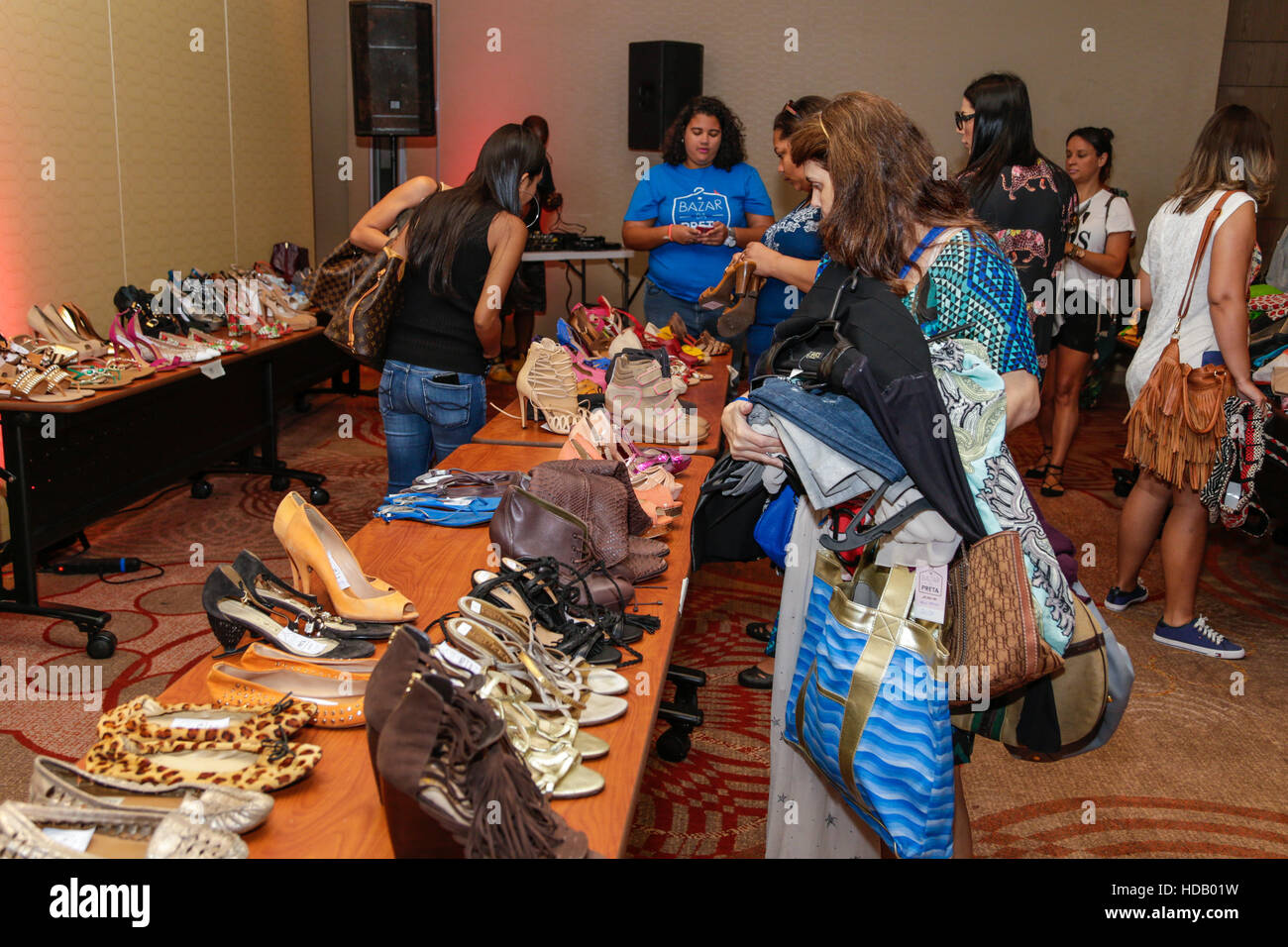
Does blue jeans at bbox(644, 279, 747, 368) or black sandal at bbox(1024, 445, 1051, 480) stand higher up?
blue jeans at bbox(644, 279, 747, 368)

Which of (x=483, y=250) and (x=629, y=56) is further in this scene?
(x=629, y=56)

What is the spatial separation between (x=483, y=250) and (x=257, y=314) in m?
2.75

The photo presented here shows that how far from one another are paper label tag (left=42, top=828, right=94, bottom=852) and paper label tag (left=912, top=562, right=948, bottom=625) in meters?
1.10

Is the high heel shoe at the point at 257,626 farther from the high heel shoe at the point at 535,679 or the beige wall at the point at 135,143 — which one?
the beige wall at the point at 135,143

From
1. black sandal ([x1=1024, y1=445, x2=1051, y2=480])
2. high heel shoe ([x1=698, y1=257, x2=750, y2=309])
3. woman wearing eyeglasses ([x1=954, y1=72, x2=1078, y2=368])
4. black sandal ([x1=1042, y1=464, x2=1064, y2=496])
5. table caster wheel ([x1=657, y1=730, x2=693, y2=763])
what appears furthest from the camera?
black sandal ([x1=1024, y1=445, x2=1051, y2=480])

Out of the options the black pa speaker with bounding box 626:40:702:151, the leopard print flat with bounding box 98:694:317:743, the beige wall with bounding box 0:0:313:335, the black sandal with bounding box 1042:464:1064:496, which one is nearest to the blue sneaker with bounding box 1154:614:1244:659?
the black sandal with bounding box 1042:464:1064:496

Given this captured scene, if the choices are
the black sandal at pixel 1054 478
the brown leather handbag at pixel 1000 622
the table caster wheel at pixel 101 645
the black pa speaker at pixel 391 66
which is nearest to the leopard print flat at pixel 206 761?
the brown leather handbag at pixel 1000 622

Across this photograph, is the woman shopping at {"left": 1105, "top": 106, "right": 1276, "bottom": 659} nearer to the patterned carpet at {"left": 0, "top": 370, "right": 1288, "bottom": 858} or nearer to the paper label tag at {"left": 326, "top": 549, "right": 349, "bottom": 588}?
the patterned carpet at {"left": 0, "top": 370, "right": 1288, "bottom": 858}

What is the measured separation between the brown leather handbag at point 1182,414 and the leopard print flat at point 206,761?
299 centimetres

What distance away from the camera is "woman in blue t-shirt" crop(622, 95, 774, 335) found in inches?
178

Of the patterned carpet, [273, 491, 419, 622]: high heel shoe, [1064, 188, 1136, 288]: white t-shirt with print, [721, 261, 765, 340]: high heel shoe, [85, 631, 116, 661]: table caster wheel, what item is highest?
[1064, 188, 1136, 288]: white t-shirt with print

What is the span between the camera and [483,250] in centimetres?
305
